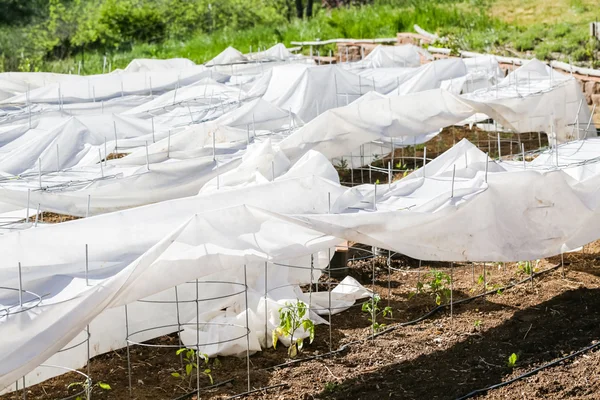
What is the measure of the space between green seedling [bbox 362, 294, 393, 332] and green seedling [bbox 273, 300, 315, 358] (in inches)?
16.9

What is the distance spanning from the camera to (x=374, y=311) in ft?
20.7

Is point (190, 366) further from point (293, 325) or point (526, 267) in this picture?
point (526, 267)

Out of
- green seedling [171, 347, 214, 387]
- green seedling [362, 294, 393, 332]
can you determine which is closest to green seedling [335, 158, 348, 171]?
green seedling [362, 294, 393, 332]

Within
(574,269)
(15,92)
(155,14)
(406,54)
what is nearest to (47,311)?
(574,269)

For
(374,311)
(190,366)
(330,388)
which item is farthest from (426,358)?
(190,366)

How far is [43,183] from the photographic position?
7660 millimetres

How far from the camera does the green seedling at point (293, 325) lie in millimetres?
5793

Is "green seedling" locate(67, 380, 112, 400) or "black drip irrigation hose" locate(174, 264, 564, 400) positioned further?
"black drip irrigation hose" locate(174, 264, 564, 400)

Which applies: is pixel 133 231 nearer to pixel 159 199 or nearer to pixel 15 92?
pixel 159 199

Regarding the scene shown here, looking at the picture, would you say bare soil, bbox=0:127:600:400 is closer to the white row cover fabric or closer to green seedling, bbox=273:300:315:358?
green seedling, bbox=273:300:315:358

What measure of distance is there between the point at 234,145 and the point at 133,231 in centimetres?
381

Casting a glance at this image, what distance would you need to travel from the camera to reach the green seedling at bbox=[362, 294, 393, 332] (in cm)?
614

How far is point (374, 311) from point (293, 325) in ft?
2.26

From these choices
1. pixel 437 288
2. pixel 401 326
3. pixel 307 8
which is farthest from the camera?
pixel 307 8
